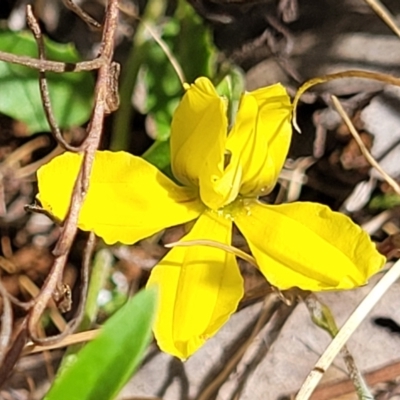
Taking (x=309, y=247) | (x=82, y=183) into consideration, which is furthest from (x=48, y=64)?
(x=309, y=247)

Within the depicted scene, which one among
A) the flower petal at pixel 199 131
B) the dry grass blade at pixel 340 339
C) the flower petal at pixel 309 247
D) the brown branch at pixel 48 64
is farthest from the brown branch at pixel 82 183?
the dry grass blade at pixel 340 339

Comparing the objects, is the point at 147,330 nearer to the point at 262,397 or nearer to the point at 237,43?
the point at 262,397

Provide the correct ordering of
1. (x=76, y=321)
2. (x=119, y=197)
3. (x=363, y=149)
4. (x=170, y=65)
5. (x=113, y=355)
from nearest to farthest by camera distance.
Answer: (x=113, y=355) → (x=76, y=321) → (x=119, y=197) → (x=363, y=149) → (x=170, y=65)

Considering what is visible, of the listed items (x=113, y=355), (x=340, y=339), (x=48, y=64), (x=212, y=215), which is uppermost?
(x=48, y=64)

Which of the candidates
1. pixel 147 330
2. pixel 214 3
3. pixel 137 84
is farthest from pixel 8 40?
pixel 147 330

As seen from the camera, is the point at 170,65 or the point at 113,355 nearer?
the point at 113,355

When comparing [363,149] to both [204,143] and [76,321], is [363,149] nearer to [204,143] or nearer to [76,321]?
[204,143]

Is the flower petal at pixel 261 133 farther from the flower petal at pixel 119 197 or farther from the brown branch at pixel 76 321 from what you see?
the brown branch at pixel 76 321
